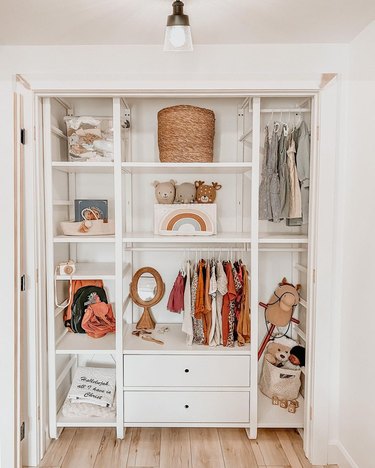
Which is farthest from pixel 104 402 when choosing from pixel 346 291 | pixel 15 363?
pixel 346 291

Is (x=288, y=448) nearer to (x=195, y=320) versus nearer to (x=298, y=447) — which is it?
(x=298, y=447)

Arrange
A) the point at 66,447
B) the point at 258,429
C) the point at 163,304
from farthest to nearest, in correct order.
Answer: the point at 163,304
the point at 258,429
the point at 66,447

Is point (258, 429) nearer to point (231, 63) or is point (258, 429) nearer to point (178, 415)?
point (178, 415)

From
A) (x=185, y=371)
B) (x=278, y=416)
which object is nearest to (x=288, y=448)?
(x=278, y=416)

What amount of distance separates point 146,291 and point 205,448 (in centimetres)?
104

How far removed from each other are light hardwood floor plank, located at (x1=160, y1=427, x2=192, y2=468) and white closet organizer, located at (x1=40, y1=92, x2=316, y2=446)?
13 cm

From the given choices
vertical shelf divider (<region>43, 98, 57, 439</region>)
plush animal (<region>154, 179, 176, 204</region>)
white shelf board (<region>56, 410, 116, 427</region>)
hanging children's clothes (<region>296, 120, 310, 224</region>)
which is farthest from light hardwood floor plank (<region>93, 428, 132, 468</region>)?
hanging children's clothes (<region>296, 120, 310, 224</region>)

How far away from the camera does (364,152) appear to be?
207 cm

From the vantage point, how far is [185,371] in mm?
2535

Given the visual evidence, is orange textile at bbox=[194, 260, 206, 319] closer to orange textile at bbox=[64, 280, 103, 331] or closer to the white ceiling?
orange textile at bbox=[64, 280, 103, 331]

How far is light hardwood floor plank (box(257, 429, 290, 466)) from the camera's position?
2.38 metres

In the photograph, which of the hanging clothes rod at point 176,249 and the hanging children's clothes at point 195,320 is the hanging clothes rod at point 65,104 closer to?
the hanging clothes rod at point 176,249

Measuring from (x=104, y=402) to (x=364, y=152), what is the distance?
84.3 inches

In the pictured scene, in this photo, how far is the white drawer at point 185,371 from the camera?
253cm
